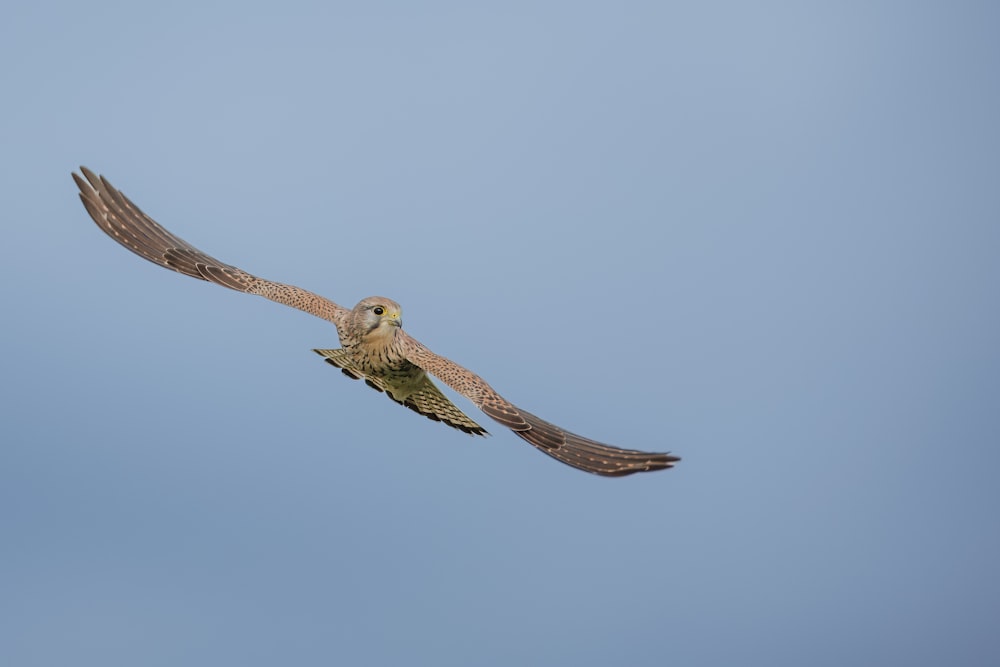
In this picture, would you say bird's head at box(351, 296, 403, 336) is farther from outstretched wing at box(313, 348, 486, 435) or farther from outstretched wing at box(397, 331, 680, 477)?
outstretched wing at box(313, 348, 486, 435)

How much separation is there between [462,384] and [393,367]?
47.7 inches

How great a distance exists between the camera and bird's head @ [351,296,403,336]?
61.6ft

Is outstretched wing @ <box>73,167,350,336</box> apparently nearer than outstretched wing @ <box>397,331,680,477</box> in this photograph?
No

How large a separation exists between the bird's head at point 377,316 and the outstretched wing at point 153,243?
1.87m

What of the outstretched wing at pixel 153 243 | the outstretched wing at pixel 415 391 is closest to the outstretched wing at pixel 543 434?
the outstretched wing at pixel 415 391

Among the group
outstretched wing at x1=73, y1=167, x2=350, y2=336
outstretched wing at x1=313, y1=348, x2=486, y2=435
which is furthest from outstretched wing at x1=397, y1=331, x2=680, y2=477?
outstretched wing at x1=73, y1=167, x2=350, y2=336

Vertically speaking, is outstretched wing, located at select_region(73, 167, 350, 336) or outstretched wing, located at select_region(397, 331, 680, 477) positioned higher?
outstretched wing, located at select_region(73, 167, 350, 336)

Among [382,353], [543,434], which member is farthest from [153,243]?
[543,434]

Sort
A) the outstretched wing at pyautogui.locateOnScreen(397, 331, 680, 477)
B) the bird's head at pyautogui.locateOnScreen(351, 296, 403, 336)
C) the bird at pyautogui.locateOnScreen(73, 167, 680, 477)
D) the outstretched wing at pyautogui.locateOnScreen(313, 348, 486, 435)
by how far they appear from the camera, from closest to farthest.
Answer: the outstretched wing at pyautogui.locateOnScreen(397, 331, 680, 477)
the bird at pyautogui.locateOnScreen(73, 167, 680, 477)
the bird's head at pyautogui.locateOnScreen(351, 296, 403, 336)
the outstretched wing at pyautogui.locateOnScreen(313, 348, 486, 435)

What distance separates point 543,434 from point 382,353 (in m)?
2.41

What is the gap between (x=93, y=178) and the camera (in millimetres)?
21641

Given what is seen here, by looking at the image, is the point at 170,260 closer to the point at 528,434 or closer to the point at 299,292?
the point at 299,292

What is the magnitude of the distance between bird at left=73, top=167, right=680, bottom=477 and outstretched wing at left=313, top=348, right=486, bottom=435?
0.01 meters

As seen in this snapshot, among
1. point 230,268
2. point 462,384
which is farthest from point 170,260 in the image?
point 462,384
